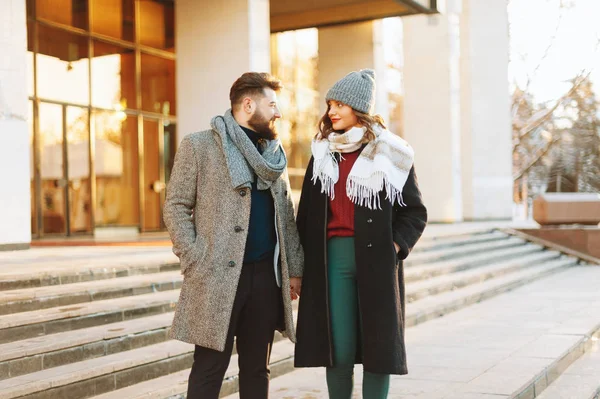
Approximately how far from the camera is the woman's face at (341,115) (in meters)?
4.06

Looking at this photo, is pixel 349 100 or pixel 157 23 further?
pixel 157 23

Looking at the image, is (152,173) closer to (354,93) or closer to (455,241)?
(455,241)

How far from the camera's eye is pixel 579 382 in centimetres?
647

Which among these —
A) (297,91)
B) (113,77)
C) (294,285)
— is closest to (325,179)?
(294,285)

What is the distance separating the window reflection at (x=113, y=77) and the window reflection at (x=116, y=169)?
0.27m

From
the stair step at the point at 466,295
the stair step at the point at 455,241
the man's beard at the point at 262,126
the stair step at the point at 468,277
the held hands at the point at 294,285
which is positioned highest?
the man's beard at the point at 262,126

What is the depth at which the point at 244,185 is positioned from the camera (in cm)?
373

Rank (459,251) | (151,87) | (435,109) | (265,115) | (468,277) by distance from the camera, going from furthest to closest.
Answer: (435,109)
(151,87)
(459,251)
(468,277)
(265,115)

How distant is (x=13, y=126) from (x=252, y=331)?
22.9 feet

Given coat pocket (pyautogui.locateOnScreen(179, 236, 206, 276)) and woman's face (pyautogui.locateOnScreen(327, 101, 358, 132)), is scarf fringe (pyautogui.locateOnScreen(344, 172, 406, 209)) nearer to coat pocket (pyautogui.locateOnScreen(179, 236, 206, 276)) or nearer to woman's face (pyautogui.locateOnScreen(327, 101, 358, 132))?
woman's face (pyautogui.locateOnScreen(327, 101, 358, 132))

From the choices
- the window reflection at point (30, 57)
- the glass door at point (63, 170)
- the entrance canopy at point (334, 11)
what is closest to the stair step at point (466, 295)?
the entrance canopy at point (334, 11)

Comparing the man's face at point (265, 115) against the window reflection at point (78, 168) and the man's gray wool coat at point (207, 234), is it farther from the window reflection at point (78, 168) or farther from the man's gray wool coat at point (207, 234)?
the window reflection at point (78, 168)

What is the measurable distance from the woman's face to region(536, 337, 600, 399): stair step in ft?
10.2

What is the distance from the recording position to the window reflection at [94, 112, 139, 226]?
16203 millimetres
